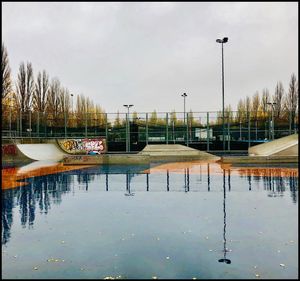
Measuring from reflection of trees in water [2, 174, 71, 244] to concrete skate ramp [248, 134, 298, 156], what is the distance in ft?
57.6

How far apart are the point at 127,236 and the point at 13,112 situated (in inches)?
1198

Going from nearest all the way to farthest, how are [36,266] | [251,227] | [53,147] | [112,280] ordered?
[112,280], [36,266], [251,227], [53,147]

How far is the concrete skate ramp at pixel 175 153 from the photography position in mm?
29722

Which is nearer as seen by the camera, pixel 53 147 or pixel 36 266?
pixel 36 266

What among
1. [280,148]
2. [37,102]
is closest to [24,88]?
[37,102]

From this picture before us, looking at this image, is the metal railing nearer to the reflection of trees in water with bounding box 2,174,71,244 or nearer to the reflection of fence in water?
the reflection of fence in water

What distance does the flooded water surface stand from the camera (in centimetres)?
524

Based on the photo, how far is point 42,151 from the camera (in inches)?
1324

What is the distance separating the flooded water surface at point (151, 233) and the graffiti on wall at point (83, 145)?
23.8 meters

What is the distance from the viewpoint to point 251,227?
752 cm

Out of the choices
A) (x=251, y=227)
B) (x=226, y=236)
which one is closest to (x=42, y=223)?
(x=226, y=236)

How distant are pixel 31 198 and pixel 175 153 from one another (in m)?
21.7

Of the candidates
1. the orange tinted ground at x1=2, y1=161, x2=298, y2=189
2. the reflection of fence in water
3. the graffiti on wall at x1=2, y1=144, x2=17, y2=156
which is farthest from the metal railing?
the orange tinted ground at x1=2, y1=161, x2=298, y2=189

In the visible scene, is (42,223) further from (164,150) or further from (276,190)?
(164,150)
